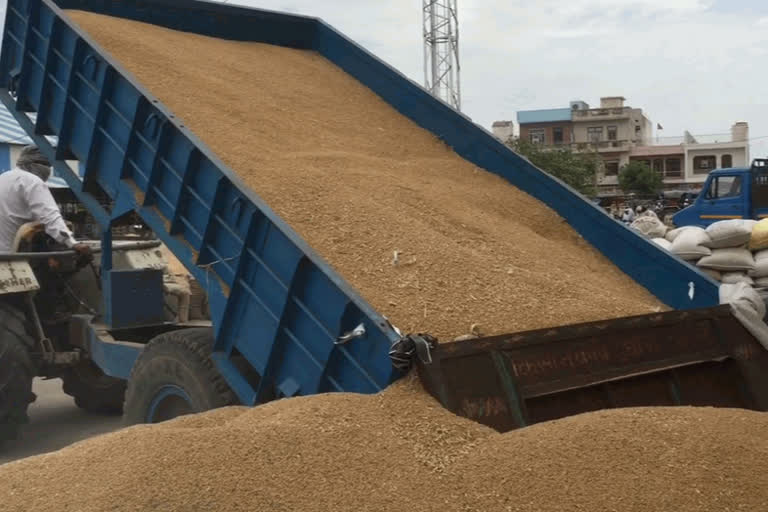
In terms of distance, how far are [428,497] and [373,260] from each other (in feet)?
4.94

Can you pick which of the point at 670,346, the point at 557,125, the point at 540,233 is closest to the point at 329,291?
the point at 670,346

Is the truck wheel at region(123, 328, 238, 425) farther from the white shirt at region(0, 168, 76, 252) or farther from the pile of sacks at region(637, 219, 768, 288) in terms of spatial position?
the pile of sacks at region(637, 219, 768, 288)

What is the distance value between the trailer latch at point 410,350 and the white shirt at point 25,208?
3.29 metres

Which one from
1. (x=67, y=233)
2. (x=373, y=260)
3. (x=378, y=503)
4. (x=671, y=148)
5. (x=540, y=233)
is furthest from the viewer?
(x=671, y=148)

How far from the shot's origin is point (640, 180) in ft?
137

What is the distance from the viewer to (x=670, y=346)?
3.55 meters

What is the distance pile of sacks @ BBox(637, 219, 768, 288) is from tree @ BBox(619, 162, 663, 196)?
38012mm

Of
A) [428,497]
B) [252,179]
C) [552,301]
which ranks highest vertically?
[252,179]

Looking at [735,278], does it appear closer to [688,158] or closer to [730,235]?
[730,235]

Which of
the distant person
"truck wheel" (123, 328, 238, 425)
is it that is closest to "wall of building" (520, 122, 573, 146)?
the distant person

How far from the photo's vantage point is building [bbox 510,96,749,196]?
49875 millimetres

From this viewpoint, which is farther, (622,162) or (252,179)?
(622,162)

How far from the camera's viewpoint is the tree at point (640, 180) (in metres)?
41.8

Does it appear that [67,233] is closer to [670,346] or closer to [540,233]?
[540,233]
